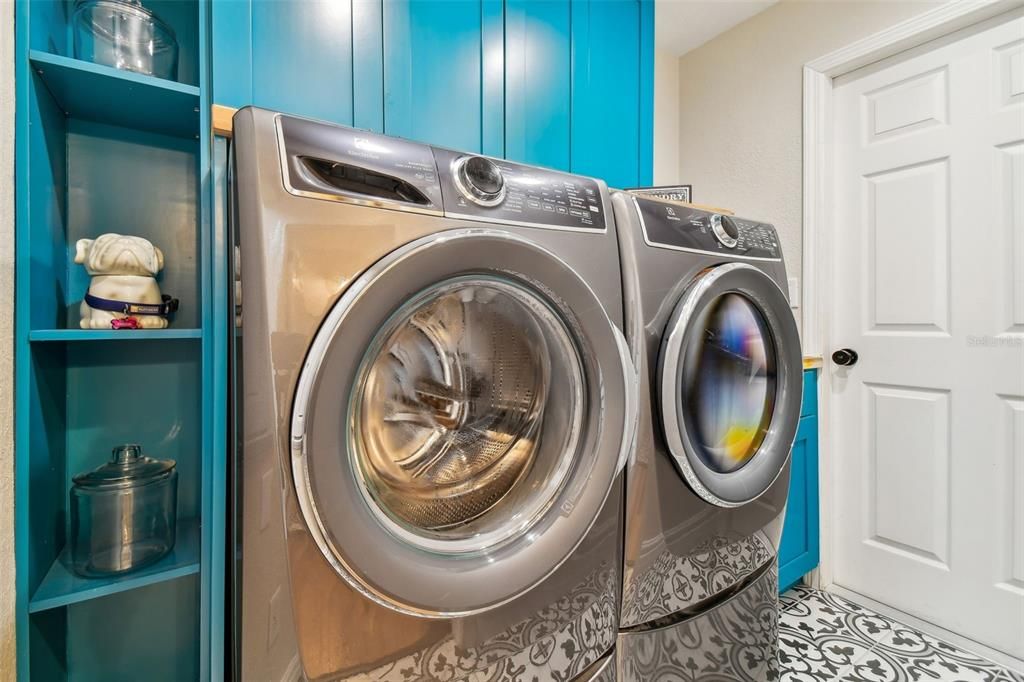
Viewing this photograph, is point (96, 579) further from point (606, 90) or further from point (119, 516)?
point (606, 90)

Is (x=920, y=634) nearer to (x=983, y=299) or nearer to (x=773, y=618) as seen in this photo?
(x=773, y=618)

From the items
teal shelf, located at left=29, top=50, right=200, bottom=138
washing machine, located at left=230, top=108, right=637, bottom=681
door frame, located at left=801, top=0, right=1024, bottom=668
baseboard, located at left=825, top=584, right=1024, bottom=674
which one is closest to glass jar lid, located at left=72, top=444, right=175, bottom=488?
washing machine, located at left=230, top=108, right=637, bottom=681

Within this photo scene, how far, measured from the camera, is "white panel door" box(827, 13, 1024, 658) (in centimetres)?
149

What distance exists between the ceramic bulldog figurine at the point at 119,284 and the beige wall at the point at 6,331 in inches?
4.8

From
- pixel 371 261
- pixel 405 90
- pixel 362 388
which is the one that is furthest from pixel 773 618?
pixel 405 90

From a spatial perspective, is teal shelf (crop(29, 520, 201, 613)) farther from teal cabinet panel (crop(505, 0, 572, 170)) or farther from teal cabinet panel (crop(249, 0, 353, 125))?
teal cabinet panel (crop(505, 0, 572, 170))

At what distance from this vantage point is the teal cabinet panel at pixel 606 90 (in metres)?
1.53

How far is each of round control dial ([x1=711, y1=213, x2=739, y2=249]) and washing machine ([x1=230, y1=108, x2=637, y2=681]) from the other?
314 mm

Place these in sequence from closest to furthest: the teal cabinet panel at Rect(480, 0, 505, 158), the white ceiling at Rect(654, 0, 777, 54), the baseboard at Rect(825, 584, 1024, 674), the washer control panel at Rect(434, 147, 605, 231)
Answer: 1. the washer control panel at Rect(434, 147, 605, 231)
2. the teal cabinet panel at Rect(480, 0, 505, 158)
3. the baseboard at Rect(825, 584, 1024, 674)
4. the white ceiling at Rect(654, 0, 777, 54)

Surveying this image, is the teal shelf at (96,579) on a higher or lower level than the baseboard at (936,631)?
higher

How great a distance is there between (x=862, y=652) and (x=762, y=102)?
211cm

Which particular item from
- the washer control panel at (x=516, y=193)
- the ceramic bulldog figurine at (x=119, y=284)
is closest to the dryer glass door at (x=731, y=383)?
the washer control panel at (x=516, y=193)

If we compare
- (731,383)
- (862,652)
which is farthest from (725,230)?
(862,652)

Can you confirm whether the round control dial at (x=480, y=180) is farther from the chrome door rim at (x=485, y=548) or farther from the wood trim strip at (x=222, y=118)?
the wood trim strip at (x=222, y=118)
